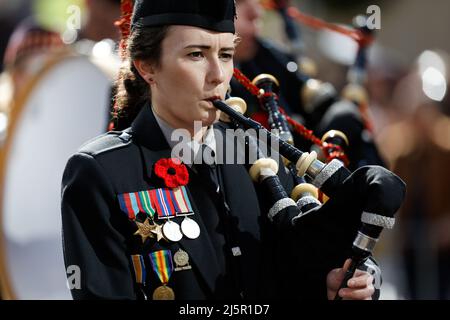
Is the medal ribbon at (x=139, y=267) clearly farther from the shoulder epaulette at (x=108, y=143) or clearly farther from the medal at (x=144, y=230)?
the shoulder epaulette at (x=108, y=143)

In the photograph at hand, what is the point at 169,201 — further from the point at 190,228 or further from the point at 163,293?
the point at 163,293

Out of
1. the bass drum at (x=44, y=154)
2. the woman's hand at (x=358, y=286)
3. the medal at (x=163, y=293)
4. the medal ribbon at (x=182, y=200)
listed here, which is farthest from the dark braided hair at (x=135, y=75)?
the bass drum at (x=44, y=154)

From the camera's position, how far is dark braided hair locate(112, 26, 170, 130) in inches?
102

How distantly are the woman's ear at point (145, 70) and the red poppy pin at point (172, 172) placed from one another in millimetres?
219

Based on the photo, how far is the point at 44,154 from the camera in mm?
4289

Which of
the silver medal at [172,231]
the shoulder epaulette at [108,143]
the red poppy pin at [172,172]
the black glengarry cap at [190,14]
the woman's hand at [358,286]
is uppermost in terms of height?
the black glengarry cap at [190,14]

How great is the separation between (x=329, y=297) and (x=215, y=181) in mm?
437

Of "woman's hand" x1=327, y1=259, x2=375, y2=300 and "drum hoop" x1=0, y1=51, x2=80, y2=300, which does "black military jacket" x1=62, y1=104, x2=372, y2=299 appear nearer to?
"woman's hand" x1=327, y1=259, x2=375, y2=300

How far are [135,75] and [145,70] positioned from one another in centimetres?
10

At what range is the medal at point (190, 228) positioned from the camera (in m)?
2.55

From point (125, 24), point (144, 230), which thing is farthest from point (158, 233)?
point (125, 24)

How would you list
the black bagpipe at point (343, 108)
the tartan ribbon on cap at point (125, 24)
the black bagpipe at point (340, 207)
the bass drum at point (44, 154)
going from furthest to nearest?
the bass drum at point (44, 154) < the black bagpipe at point (343, 108) < the tartan ribbon on cap at point (125, 24) < the black bagpipe at point (340, 207)

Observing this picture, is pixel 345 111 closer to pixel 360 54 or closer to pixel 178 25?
pixel 360 54

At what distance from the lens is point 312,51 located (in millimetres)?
7629
